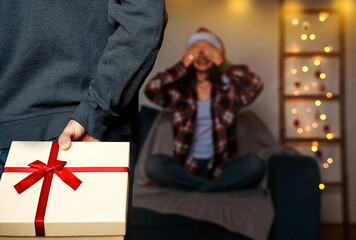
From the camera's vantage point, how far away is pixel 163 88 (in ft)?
8.31

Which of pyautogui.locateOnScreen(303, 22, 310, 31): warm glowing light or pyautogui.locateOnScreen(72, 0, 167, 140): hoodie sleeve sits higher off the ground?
pyautogui.locateOnScreen(72, 0, 167, 140): hoodie sleeve

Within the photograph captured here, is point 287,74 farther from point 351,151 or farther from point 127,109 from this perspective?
point 127,109

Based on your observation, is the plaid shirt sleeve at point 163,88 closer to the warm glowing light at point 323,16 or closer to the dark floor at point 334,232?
the warm glowing light at point 323,16

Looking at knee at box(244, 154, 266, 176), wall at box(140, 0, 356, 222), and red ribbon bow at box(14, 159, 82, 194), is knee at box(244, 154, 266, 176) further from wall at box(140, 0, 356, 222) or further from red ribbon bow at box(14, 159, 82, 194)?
red ribbon bow at box(14, 159, 82, 194)

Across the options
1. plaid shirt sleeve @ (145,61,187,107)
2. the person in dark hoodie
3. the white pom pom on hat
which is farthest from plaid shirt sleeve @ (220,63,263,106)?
the person in dark hoodie

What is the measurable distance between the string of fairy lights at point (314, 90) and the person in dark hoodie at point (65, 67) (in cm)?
253

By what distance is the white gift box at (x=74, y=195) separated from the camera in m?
0.53

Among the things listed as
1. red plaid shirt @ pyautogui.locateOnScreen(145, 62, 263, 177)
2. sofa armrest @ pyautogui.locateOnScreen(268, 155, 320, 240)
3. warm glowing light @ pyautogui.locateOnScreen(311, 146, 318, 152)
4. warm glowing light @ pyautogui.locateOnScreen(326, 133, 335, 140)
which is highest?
red plaid shirt @ pyautogui.locateOnScreen(145, 62, 263, 177)

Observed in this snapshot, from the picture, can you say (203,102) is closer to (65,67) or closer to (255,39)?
(255,39)

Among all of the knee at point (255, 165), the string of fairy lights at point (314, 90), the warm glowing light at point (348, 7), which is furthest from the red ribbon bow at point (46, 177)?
the warm glowing light at point (348, 7)

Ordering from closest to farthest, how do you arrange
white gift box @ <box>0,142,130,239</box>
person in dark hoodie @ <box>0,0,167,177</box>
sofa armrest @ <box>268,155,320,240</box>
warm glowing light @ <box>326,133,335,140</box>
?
white gift box @ <box>0,142,130,239</box>, person in dark hoodie @ <box>0,0,167,177</box>, sofa armrest @ <box>268,155,320,240</box>, warm glowing light @ <box>326,133,335,140</box>

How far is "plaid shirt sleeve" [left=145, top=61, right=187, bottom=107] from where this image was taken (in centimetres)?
252

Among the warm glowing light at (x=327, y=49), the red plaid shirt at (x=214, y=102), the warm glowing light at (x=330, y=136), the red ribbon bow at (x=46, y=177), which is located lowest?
the warm glowing light at (x=330, y=136)

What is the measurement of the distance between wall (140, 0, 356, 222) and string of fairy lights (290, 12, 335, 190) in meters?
0.15
